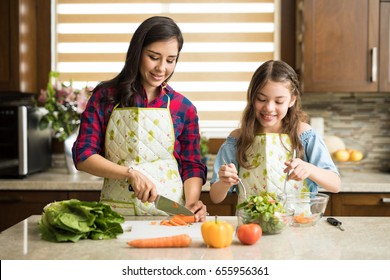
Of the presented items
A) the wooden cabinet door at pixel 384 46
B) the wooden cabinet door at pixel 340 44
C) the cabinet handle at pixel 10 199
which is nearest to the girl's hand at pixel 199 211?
the cabinet handle at pixel 10 199

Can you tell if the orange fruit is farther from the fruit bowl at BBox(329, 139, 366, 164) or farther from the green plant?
the green plant

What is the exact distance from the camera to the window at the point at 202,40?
3.94 m

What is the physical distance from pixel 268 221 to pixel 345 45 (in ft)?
6.81

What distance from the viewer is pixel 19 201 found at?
333 cm

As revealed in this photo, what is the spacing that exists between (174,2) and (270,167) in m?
2.06

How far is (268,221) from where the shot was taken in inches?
69.7

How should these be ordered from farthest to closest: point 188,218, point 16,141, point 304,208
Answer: point 16,141, point 188,218, point 304,208

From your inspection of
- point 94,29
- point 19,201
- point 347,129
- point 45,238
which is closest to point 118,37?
point 94,29

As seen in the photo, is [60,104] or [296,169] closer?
[296,169]

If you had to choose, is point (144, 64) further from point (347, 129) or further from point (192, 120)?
point (347, 129)

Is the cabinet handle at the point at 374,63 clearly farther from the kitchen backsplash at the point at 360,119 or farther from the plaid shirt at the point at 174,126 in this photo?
the plaid shirt at the point at 174,126

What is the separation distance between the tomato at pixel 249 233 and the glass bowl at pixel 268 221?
11 cm

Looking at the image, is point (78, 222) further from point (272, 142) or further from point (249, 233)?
point (272, 142)

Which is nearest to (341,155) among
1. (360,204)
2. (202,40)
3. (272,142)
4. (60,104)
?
(360,204)
